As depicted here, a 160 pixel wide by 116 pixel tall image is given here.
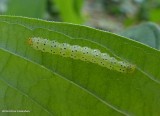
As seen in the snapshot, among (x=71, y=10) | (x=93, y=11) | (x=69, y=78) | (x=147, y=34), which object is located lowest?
(x=69, y=78)

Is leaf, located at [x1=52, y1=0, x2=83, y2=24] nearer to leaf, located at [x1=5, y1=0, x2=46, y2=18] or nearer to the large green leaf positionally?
leaf, located at [x1=5, y1=0, x2=46, y2=18]

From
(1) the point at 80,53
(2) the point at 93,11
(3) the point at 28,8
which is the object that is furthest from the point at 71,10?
(2) the point at 93,11

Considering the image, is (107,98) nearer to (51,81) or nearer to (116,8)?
(51,81)

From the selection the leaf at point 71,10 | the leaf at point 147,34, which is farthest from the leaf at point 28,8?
the leaf at point 147,34

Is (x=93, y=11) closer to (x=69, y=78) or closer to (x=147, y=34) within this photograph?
(x=147, y=34)

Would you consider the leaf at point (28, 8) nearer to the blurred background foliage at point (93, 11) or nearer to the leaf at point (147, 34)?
the blurred background foliage at point (93, 11)

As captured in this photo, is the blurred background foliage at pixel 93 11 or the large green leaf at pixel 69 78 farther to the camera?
the blurred background foliage at pixel 93 11

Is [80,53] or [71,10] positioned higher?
[71,10]
